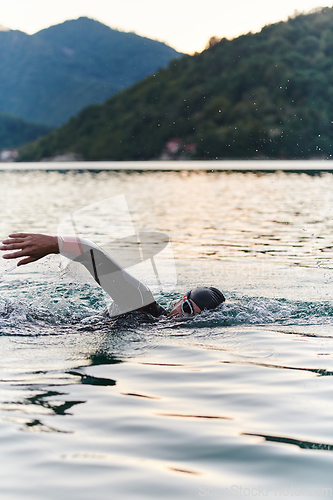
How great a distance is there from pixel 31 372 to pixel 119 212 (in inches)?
767

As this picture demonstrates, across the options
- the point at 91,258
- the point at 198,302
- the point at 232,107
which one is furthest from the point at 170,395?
the point at 232,107

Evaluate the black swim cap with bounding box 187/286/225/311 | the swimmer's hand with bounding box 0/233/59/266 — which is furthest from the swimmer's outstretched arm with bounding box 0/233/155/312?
the black swim cap with bounding box 187/286/225/311

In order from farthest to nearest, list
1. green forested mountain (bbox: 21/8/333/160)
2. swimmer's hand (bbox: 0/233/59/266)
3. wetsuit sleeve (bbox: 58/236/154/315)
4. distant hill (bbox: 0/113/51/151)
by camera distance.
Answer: distant hill (bbox: 0/113/51/151) < green forested mountain (bbox: 21/8/333/160) < wetsuit sleeve (bbox: 58/236/154/315) < swimmer's hand (bbox: 0/233/59/266)

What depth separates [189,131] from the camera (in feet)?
403

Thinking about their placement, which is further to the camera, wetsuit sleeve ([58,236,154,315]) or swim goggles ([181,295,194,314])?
swim goggles ([181,295,194,314])

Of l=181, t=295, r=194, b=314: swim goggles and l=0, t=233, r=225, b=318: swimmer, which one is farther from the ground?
l=0, t=233, r=225, b=318: swimmer

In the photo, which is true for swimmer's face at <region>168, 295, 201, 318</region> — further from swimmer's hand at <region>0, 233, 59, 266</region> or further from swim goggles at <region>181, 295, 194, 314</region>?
swimmer's hand at <region>0, 233, 59, 266</region>

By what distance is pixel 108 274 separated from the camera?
20.3ft

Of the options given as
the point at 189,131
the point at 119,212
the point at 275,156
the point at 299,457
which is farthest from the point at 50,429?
the point at 189,131

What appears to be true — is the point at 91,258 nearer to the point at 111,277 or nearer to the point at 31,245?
the point at 111,277

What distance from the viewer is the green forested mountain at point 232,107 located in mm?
94875

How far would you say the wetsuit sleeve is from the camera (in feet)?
19.2

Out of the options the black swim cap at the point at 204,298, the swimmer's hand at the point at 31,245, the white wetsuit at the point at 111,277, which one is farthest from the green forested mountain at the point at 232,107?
the swimmer's hand at the point at 31,245

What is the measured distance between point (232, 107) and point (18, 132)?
9252 cm
